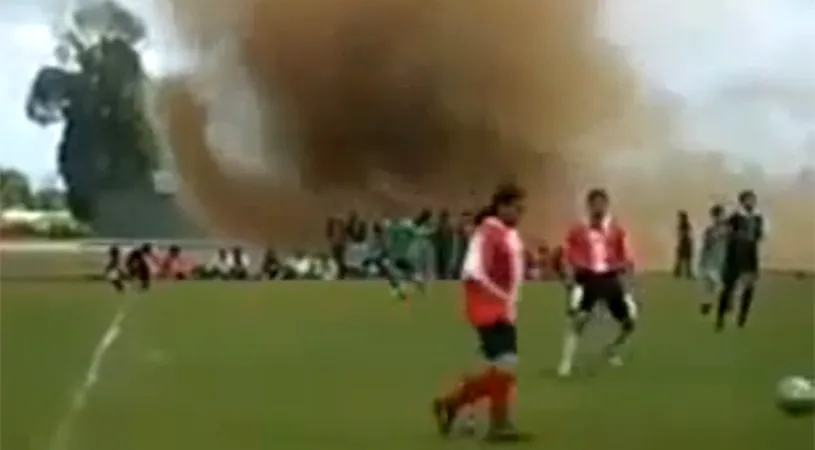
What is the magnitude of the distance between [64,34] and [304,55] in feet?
1.71

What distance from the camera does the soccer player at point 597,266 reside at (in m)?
4.35

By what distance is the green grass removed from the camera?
425 cm

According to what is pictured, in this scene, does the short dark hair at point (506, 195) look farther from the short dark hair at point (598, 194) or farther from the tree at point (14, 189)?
the tree at point (14, 189)

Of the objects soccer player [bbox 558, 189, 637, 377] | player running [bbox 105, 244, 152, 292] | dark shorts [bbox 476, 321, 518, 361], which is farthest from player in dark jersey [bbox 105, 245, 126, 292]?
soccer player [bbox 558, 189, 637, 377]

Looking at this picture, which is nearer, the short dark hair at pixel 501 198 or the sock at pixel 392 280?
the short dark hair at pixel 501 198

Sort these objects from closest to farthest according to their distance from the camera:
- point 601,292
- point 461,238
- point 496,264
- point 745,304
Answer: point 496,264 → point 461,238 → point 601,292 → point 745,304

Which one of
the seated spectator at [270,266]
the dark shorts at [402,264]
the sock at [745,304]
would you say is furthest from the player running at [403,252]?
the sock at [745,304]

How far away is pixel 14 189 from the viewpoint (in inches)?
167

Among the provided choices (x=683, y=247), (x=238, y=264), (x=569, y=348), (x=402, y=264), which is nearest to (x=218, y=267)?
(x=238, y=264)

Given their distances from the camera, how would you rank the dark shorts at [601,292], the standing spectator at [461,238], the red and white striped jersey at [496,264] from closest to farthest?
the red and white striped jersey at [496,264]
the standing spectator at [461,238]
the dark shorts at [601,292]

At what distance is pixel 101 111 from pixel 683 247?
1330 millimetres

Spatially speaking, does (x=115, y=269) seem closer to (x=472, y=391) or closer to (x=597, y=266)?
(x=472, y=391)

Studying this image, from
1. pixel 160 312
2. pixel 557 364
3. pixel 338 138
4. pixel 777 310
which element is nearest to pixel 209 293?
pixel 160 312

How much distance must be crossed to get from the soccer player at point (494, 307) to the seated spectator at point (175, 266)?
2.02ft
